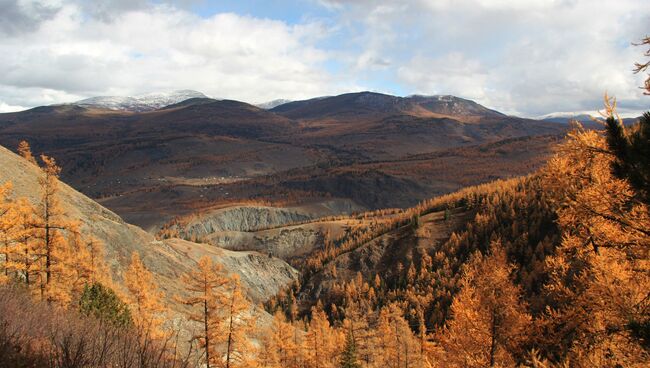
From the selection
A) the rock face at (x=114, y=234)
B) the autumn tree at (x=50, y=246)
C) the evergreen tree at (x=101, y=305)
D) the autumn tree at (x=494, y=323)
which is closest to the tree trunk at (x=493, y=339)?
the autumn tree at (x=494, y=323)

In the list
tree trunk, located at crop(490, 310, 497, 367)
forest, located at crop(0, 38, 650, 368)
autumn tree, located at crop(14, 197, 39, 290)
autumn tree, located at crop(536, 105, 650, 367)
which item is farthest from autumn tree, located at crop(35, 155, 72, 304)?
autumn tree, located at crop(536, 105, 650, 367)

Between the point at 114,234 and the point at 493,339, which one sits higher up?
the point at 493,339

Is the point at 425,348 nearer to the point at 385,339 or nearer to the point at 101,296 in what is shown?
the point at 385,339

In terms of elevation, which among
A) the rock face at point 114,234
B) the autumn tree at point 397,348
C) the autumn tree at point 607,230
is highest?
the autumn tree at point 607,230

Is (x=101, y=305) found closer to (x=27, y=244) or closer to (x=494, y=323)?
(x=27, y=244)

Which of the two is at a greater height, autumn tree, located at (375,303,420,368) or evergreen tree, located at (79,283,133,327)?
evergreen tree, located at (79,283,133,327)

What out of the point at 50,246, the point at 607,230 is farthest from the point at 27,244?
the point at 607,230

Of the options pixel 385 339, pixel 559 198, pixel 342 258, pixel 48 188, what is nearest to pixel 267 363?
pixel 385 339

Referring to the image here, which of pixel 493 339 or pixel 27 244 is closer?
pixel 493 339

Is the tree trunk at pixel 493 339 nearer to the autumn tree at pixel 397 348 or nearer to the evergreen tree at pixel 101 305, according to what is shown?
the evergreen tree at pixel 101 305

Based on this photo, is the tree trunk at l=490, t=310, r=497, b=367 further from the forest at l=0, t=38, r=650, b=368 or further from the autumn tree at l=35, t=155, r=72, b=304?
the autumn tree at l=35, t=155, r=72, b=304

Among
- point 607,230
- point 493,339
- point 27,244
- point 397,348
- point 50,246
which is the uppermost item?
point 607,230
